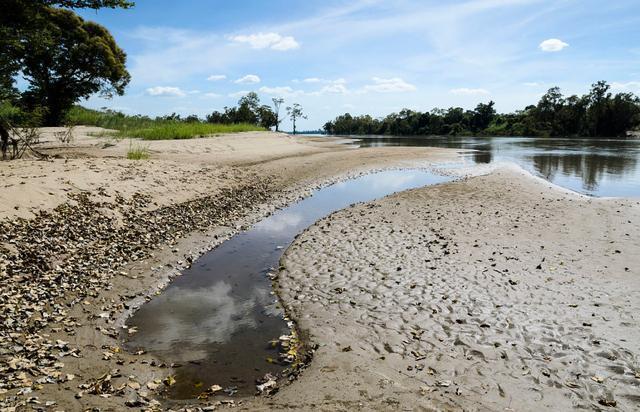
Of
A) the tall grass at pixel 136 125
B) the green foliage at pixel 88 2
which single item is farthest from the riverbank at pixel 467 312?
the tall grass at pixel 136 125

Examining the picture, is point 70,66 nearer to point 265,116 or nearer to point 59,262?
point 59,262

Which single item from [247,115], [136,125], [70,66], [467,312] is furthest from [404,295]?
[247,115]

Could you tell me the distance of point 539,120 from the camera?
423 ft

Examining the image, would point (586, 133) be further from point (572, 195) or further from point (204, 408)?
point (204, 408)

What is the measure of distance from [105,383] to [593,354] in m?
6.96

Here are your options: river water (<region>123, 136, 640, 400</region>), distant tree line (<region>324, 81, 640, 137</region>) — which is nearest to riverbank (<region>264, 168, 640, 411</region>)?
river water (<region>123, 136, 640, 400</region>)

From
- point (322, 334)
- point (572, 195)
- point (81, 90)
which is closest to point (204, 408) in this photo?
point (322, 334)

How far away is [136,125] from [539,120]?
4990 inches

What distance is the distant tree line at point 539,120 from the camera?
4279 inches

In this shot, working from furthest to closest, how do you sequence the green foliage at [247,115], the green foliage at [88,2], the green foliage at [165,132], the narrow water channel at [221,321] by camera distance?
1. the green foliage at [247,115]
2. the green foliage at [165,132]
3. the green foliage at [88,2]
4. the narrow water channel at [221,321]

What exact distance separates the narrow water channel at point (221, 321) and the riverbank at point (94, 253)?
0.36m

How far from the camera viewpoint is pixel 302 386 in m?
5.59

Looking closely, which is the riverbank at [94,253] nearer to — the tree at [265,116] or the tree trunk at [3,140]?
the tree trunk at [3,140]

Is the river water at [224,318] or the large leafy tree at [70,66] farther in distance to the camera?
the large leafy tree at [70,66]
